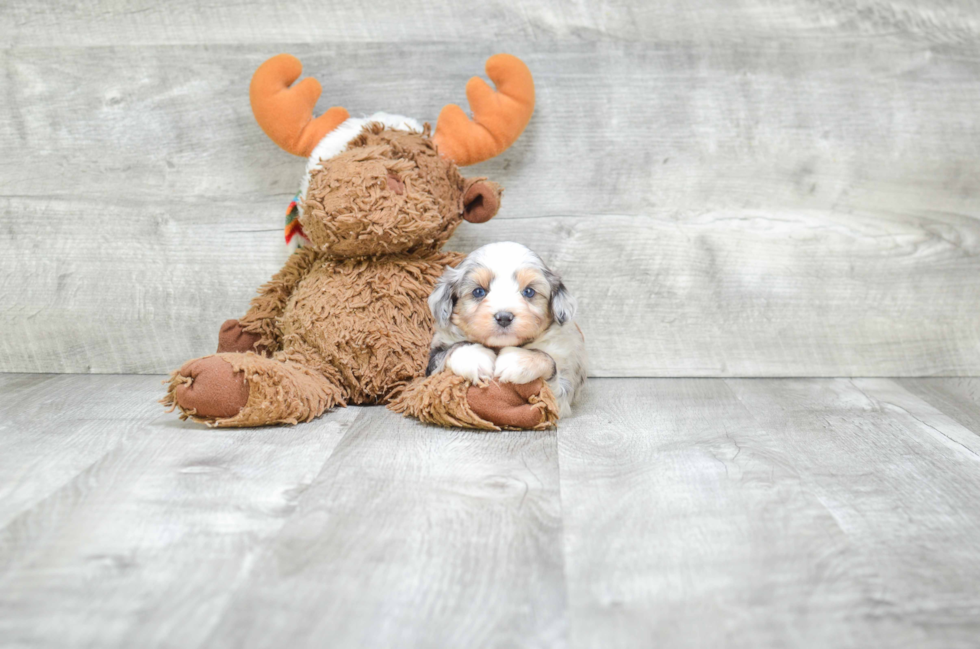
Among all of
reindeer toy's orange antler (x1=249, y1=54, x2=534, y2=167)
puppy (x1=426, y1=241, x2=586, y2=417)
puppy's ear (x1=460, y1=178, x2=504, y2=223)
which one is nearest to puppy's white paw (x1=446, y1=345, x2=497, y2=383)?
puppy (x1=426, y1=241, x2=586, y2=417)

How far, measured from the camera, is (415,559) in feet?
2.94

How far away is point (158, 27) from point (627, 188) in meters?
1.09

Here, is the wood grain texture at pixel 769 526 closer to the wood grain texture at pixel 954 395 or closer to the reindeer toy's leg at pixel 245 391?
the wood grain texture at pixel 954 395

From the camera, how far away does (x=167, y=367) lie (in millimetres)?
1896

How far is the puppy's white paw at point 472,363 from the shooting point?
139 centimetres

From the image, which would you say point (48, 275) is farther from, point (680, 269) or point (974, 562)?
point (974, 562)

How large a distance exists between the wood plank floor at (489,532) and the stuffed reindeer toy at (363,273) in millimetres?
57

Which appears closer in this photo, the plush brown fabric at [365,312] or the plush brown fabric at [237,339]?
the plush brown fabric at [365,312]

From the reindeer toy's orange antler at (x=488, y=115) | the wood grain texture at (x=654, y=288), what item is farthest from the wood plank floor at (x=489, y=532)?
the reindeer toy's orange antler at (x=488, y=115)

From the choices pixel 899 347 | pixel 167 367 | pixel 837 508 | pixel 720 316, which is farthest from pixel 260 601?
pixel 899 347

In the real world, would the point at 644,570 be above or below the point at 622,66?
below

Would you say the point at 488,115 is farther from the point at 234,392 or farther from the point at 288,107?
the point at 234,392

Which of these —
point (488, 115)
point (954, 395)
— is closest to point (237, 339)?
point (488, 115)

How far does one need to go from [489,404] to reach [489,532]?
0.44m
